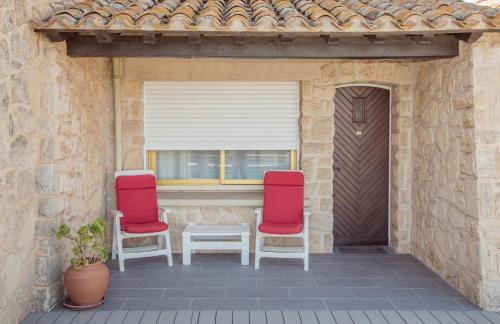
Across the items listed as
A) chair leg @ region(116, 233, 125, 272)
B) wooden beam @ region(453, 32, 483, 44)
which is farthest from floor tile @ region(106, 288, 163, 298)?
wooden beam @ region(453, 32, 483, 44)

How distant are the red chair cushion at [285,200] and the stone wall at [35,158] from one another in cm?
222

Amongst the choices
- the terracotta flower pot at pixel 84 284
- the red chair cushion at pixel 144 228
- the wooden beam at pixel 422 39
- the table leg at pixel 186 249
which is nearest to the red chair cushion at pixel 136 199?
the red chair cushion at pixel 144 228

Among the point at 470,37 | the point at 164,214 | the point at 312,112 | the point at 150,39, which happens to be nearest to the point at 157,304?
the point at 164,214

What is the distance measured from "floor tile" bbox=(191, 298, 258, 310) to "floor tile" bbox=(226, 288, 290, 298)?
13 centimetres

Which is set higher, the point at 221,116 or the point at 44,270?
the point at 221,116

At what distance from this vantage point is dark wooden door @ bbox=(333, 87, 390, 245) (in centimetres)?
673

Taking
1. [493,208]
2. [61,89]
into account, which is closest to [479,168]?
[493,208]

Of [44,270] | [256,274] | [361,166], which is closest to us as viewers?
[44,270]

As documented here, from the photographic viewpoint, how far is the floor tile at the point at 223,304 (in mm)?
4555

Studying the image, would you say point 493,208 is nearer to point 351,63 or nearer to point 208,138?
point 351,63

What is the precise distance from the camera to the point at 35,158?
4.51 metres

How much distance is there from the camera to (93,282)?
14.8ft

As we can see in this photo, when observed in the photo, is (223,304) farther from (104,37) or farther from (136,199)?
(104,37)

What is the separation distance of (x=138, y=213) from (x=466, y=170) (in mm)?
3814
